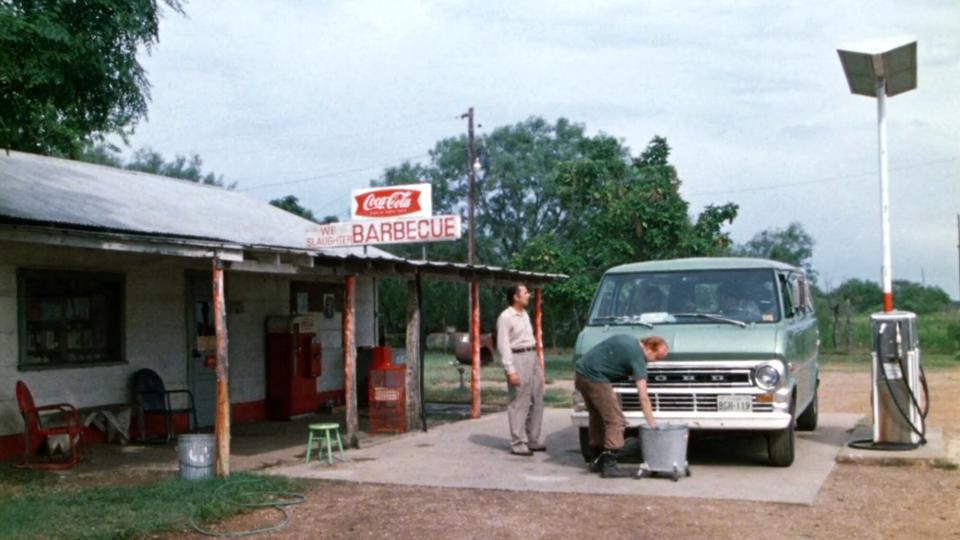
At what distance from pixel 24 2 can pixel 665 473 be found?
23.7 feet

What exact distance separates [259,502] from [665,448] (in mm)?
3641

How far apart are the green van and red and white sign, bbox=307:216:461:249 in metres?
2.90

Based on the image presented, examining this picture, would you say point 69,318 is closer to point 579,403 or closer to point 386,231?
point 386,231

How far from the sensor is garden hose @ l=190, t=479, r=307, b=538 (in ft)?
23.8

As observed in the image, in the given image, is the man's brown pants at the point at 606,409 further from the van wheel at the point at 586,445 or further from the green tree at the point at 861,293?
the green tree at the point at 861,293

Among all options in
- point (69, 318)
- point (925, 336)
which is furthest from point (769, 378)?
point (925, 336)

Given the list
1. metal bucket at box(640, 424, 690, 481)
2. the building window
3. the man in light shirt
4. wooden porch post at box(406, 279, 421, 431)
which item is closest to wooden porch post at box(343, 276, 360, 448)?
wooden porch post at box(406, 279, 421, 431)

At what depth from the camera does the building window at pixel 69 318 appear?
1152 centimetres

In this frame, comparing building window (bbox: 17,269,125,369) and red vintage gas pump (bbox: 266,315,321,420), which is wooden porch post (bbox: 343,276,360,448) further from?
red vintage gas pump (bbox: 266,315,321,420)

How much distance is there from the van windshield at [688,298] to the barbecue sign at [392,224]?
9.74 feet

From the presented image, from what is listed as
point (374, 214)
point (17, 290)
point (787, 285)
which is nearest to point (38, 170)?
point (17, 290)

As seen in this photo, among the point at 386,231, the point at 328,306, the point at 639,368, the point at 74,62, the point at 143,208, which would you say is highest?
the point at 74,62

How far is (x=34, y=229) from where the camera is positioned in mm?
8789

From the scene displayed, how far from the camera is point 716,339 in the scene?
9.42 m
